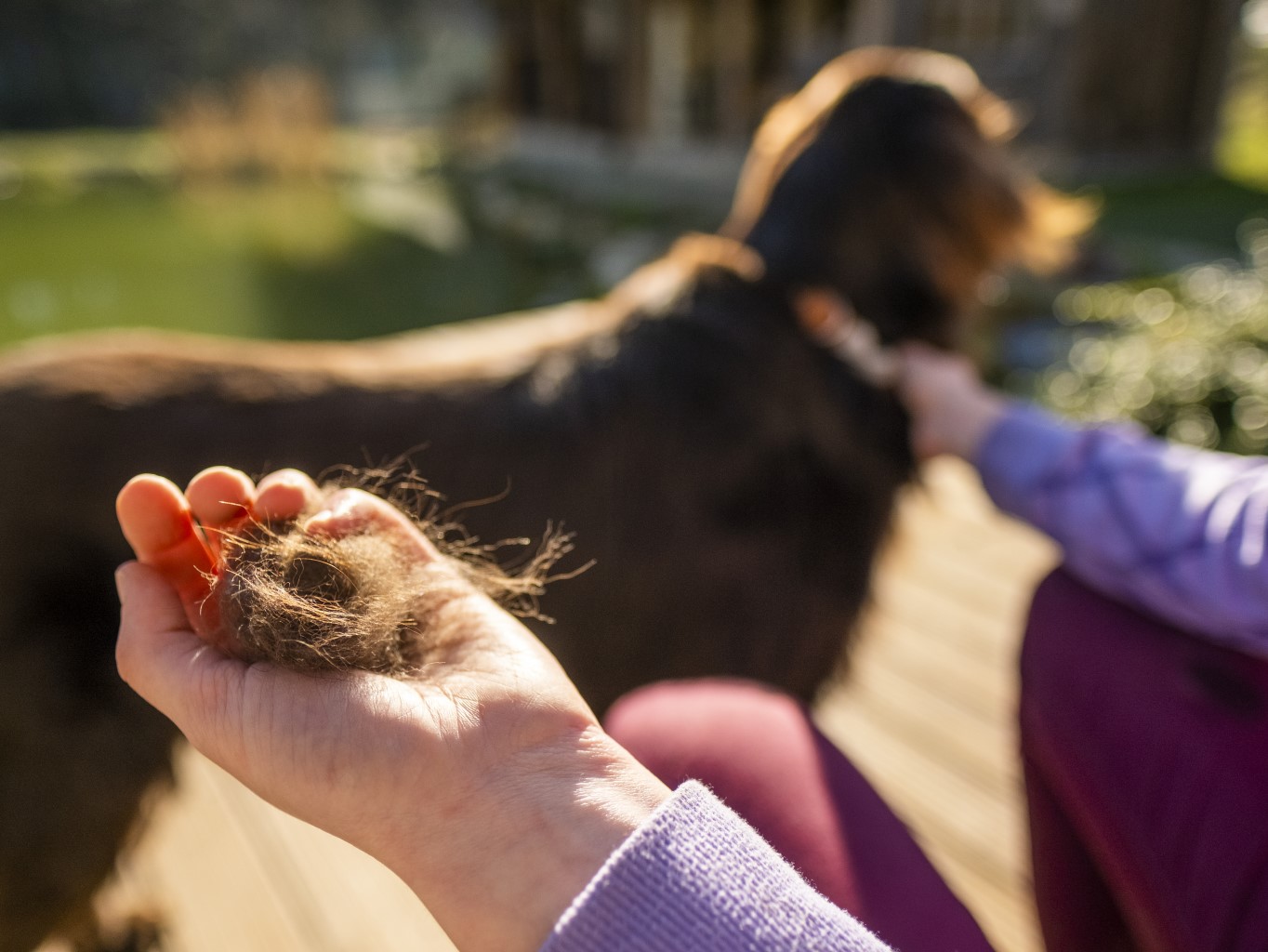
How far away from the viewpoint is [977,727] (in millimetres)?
2229

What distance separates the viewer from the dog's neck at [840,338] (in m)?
1.97

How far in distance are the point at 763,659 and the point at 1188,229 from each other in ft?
25.6

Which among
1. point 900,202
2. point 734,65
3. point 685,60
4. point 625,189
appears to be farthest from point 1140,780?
point 625,189

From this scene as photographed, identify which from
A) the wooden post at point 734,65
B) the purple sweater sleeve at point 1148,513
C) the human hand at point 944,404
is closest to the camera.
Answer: the purple sweater sleeve at point 1148,513

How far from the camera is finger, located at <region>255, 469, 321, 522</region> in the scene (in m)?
0.73

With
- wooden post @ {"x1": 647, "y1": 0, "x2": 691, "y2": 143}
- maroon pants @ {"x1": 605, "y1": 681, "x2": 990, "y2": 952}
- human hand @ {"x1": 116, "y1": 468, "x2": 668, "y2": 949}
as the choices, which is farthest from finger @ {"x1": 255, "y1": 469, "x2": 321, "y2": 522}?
wooden post @ {"x1": 647, "y1": 0, "x2": 691, "y2": 143}

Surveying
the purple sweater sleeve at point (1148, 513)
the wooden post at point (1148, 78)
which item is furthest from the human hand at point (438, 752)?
the wooden post at point (1148, 78)

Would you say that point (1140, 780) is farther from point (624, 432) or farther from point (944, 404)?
point (624, 432)

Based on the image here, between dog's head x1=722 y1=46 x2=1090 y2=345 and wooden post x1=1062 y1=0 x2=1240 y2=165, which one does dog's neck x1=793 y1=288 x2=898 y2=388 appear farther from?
wooden post x1=1062 y1=0 x2=1240 y2=165

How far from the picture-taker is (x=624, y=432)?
5.61 ft

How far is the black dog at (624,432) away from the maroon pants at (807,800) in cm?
53

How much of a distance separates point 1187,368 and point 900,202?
228 centimetres

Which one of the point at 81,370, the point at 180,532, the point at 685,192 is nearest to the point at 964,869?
the point at 180,532

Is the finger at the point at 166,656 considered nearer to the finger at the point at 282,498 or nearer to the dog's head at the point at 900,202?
the finger at the point at 282,498
